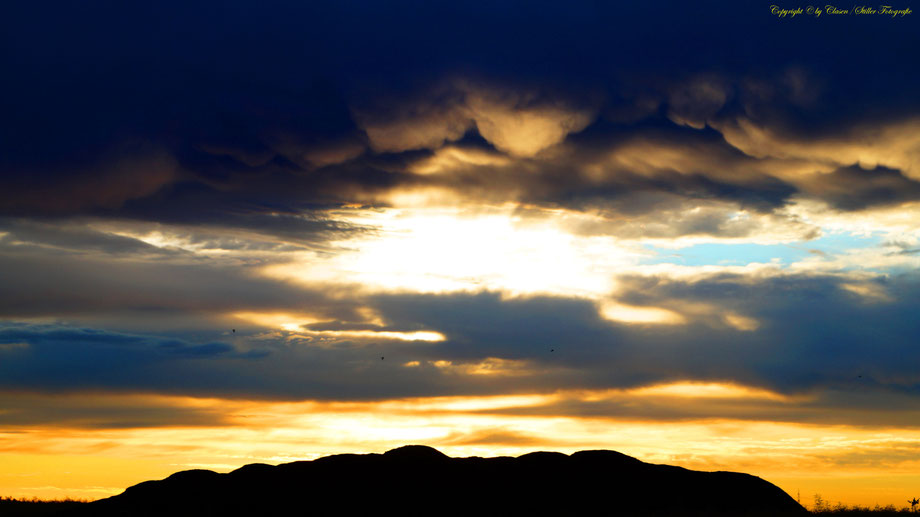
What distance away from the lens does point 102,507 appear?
65.2 metres

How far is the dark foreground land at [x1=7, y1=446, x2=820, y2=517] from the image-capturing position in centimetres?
6475

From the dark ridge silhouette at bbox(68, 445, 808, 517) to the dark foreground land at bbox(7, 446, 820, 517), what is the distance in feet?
0.25

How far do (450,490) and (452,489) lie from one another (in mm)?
198

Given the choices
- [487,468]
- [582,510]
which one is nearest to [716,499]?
[582,510]

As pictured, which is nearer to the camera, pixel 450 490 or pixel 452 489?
pixel 450 490

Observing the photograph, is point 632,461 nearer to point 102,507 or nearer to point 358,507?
point 358,507

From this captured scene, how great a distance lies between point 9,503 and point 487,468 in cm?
4150

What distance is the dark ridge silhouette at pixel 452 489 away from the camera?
6475 cm

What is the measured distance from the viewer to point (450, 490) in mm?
66938

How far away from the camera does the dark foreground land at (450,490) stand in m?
64.8

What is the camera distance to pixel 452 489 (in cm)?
6706

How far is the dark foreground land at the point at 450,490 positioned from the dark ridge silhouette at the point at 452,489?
0.08 m

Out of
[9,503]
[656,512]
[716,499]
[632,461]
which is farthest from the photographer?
[9,503]

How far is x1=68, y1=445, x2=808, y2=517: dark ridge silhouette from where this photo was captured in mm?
64750
